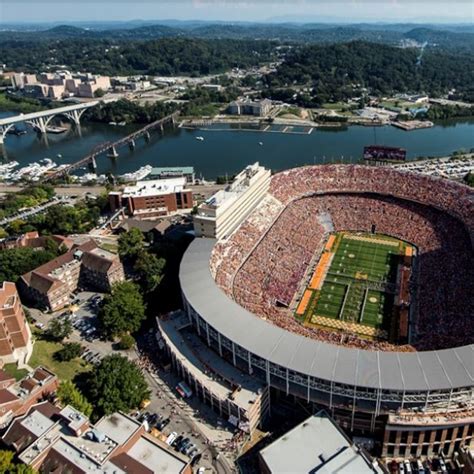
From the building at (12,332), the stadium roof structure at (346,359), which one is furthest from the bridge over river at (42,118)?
the stadium roof structure at (346,359)

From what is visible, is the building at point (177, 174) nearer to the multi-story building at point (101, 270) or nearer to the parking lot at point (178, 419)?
the multi-story building at point (101, 270)

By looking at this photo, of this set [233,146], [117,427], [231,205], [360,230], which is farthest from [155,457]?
[233,146]

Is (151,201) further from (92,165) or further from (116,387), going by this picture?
(116,387)

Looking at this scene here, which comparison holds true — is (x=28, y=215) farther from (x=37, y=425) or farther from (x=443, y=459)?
(x=443, y=459)

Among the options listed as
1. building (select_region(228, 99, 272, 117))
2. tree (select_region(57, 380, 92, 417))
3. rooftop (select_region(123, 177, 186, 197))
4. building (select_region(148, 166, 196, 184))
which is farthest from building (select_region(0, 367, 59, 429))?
building (select_region(228, 99, 272, 117))

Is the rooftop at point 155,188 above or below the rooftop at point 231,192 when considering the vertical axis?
below
